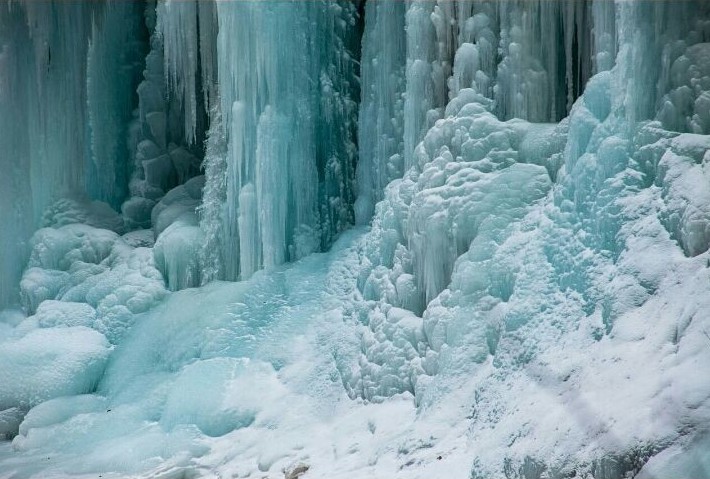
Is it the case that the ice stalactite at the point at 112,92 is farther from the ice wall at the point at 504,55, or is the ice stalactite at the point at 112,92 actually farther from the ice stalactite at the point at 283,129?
the ice wall at the point at 504,55

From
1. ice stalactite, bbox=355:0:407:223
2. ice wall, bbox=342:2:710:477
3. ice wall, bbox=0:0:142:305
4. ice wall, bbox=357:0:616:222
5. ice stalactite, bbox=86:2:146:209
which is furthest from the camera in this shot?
ice stalactite, bbox=86:2:146:209

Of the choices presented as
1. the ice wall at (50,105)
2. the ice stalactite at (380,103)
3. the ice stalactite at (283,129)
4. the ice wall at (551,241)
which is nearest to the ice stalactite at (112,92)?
the ice wall at (50,105)

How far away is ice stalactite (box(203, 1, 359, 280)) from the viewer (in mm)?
12945

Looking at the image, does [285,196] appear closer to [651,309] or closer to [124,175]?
[124,175]

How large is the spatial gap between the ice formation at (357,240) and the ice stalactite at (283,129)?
30 mm

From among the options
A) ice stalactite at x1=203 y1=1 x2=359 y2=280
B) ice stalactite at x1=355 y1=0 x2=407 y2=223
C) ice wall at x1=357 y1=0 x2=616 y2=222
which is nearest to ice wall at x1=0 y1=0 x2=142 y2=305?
ice stalactite at x1=203 y1=1 x2=359 y2=280

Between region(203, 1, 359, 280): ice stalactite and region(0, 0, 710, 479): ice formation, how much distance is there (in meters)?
0.03

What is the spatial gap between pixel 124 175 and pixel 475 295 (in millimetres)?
8570

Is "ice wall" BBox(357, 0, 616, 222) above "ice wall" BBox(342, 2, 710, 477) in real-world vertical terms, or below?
above

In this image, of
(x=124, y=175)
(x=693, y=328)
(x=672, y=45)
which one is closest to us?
(x=693, y=328)

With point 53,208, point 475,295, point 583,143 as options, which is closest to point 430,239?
point 475,295

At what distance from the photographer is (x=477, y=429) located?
8836mm

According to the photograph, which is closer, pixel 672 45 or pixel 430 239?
pixel 672 45

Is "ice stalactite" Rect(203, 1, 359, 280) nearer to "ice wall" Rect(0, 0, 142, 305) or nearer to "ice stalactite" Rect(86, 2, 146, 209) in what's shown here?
"ice stalactite" Rect(86, 2, 146, 209)
